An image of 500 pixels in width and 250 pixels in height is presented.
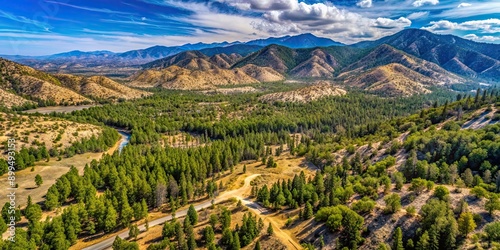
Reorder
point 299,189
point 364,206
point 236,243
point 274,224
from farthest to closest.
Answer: point 299,189
point 274,224
point 364,206
point 236,243

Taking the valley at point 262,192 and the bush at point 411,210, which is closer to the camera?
the valley at point 262,192

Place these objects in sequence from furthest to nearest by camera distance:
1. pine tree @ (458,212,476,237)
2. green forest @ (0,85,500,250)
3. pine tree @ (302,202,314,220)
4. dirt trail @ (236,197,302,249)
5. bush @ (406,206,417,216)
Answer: pine tree @ (302,202,314,220)
dirt trail @ (236,197,302,249)
bush @ (406,206,417,216)
green forest @ (0,85,500,250)
pine tree @ (458,212,476,237)

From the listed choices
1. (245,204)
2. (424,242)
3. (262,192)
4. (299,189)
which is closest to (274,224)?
(262,192)

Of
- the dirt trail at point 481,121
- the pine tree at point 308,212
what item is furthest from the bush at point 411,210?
the dirt trail at point 481,121

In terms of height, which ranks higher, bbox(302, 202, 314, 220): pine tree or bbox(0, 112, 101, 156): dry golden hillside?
bbox(0, 112, 101, 156): dry golden hillside

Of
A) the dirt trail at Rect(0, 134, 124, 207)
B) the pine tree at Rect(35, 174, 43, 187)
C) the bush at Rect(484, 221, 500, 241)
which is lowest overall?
the dirt trail at Rect(0, 134, 124, 207)

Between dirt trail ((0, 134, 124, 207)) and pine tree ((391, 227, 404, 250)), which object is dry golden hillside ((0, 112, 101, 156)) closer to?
dirt trail ((0, 134, 124, 207))

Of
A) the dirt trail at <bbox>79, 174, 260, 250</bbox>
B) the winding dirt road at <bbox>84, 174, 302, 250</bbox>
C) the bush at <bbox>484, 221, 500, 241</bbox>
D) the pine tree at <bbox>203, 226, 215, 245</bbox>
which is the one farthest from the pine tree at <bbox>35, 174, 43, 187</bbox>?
the bush at <bbox>484, 221, 500, 241</bbox>

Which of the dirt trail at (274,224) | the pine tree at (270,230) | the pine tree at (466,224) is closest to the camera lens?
the pine tree at (466,224)

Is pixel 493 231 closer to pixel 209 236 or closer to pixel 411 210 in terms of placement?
pixel 411 210

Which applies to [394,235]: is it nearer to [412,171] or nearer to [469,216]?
[469,216]

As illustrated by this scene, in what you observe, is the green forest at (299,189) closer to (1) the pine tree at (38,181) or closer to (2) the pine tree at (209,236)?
(2) the pine tree at (209,236)
